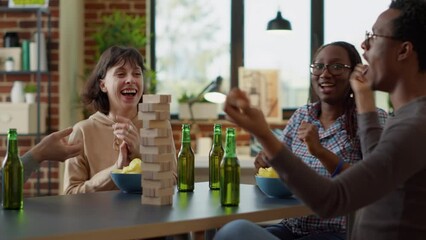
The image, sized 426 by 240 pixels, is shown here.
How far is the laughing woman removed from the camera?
285cm

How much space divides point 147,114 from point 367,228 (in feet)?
2.35

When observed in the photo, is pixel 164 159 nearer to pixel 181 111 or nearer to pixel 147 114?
pixel 147 114

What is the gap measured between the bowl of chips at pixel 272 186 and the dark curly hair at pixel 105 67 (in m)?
0.96

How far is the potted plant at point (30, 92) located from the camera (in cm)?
539

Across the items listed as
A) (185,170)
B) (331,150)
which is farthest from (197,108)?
(185,170)

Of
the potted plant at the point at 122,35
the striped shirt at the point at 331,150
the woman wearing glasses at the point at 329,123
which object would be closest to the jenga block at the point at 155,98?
the woman wearing glasses at the point at 329,123

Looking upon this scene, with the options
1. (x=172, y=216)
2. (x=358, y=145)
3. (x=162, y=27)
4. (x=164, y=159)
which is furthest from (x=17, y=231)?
(x=162, y=27)

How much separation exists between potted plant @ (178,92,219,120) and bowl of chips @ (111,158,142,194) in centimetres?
374

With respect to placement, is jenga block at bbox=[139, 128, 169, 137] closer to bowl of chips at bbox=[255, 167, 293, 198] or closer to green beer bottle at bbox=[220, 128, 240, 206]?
green beer bottle at bbox=[220, 128, 240, 206]

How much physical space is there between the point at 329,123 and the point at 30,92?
123 inches

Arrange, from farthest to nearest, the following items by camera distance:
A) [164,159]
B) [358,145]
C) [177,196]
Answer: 1. [358,145]
2. [177,196]
3. [164,159]

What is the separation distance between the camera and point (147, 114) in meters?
2.15

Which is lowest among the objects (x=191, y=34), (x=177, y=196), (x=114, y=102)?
(x=177, y=196)

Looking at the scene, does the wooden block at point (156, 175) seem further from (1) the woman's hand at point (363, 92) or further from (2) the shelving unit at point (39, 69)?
(2) the shelving unit at point (39, 69)
